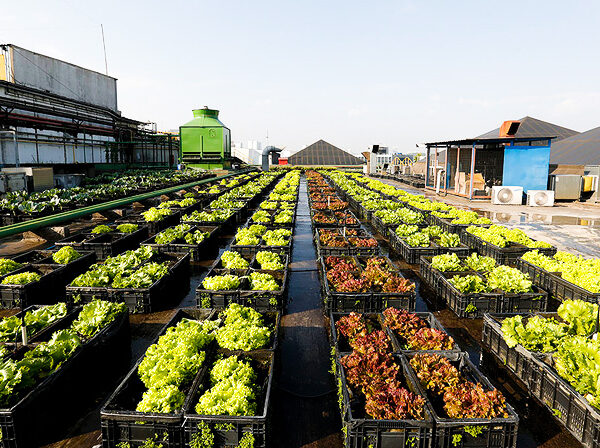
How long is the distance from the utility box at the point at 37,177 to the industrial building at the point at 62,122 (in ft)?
7.83

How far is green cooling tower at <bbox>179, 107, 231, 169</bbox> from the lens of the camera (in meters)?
39.5

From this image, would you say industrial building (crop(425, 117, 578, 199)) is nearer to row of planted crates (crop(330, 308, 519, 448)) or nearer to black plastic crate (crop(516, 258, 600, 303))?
black plastic crate (crop(516, 258, 600, 303))

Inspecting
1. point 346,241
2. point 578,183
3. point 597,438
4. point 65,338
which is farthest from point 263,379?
point 578,183

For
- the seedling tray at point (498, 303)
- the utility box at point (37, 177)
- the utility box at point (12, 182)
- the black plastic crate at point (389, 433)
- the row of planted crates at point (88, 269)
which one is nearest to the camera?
the black plastic crate at point (389, 433)

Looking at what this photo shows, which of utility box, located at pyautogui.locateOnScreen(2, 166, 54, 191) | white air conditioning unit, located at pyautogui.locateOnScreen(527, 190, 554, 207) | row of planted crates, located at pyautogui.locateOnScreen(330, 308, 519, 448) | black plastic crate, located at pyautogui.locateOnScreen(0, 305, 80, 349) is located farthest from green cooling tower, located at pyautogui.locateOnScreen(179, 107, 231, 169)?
row of planted crates, located at pyautogui.locateOnScreen(330, 308, 519, 448)

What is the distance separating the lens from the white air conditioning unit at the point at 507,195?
993 inches

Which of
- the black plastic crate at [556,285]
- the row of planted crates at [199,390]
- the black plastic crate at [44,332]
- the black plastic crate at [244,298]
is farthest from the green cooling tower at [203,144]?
the row of planted crates at [199,390]

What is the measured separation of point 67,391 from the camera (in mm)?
4887

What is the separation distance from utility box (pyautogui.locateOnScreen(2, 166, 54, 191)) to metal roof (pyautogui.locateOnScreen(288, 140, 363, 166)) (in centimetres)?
5272

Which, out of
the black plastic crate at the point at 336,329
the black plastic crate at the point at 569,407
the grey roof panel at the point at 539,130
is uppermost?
the grey roof panel at the point at 539,130

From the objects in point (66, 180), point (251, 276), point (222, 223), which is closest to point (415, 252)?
point (251, 276)

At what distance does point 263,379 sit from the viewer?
4.80 meters

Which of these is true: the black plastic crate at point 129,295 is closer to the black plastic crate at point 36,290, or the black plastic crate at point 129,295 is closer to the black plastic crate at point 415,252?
the black plastic crate at point 36,290

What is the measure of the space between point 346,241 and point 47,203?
13.6 meters
